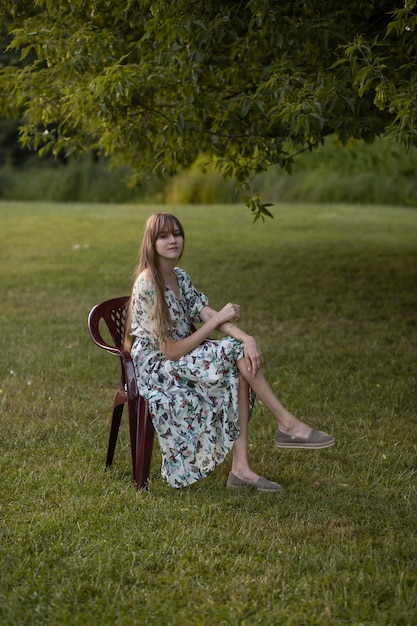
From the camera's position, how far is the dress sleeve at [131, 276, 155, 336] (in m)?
4.33

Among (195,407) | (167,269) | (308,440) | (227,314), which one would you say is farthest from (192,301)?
(308,440)

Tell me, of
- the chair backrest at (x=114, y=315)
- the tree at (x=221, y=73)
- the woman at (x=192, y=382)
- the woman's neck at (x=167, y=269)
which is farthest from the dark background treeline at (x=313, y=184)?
the woman at (x=192, y=382)

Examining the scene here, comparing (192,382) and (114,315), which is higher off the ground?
(114,315)

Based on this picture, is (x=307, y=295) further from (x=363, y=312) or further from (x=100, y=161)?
(x=100, y=161)

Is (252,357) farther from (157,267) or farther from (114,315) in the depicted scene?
(114,315)

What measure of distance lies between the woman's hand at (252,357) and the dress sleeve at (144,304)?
1.52 feet

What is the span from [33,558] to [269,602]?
92 cm

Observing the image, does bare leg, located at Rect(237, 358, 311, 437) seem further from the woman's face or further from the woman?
the woman's face

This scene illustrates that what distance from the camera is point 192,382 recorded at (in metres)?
4.26

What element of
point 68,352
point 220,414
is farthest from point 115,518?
point 68,352

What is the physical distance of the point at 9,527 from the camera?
3801 millimetres

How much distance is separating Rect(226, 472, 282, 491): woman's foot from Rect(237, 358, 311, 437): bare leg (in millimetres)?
261

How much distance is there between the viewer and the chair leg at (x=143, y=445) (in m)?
4.23

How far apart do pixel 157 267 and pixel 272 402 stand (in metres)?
0.83
